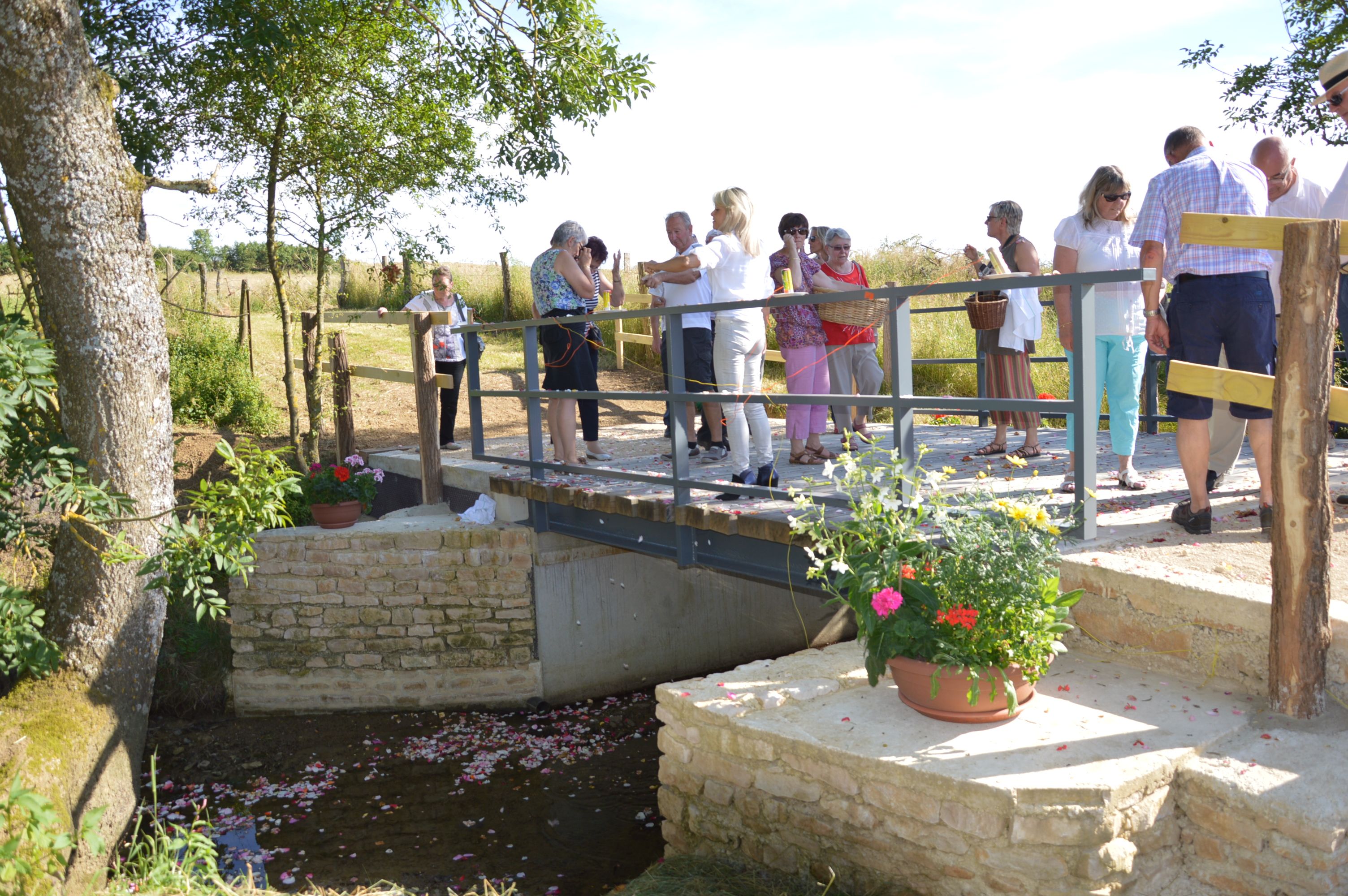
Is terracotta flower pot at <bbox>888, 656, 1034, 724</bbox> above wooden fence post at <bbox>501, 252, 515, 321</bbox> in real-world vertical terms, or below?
below

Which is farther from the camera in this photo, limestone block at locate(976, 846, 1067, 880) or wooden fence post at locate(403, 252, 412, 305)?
wooden fence post at locate(403, 252, 412, 305)

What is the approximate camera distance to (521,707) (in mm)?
7980

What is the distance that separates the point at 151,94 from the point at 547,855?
683 cm

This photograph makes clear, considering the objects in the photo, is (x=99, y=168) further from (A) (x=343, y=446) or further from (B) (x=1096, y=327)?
(B) (x=1096, y=327)

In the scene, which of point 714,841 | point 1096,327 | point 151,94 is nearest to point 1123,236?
point 1096,327

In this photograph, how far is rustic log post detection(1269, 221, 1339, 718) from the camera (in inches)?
134

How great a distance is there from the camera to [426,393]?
27.7 feet

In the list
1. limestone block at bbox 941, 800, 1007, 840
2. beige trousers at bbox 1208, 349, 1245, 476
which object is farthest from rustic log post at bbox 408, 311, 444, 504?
limestone block at bbox 941, 800, 1007, 840

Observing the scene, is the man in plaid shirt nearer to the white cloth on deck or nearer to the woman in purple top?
the white cloth on deck

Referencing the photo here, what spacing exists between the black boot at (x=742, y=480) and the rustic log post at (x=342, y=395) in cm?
473

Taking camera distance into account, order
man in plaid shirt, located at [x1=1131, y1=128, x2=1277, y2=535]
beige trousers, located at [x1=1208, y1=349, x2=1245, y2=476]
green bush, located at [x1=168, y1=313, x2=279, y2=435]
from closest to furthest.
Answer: man in plaid shirt, located at [x1=1131, y1=128, x2=1277, y2=535], beige trousers, located at [x1=1208, y1=349, x2=1245, y2=476], green bush, located at [x1=168, y1=313, x2=279, y2=435]

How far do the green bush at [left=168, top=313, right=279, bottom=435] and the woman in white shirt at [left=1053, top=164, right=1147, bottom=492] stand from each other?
9.32 m

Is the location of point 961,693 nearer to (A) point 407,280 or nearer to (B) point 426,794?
(B) point 426,794

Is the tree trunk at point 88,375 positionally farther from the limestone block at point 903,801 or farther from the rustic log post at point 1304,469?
the rustic log post at point 1304,469
